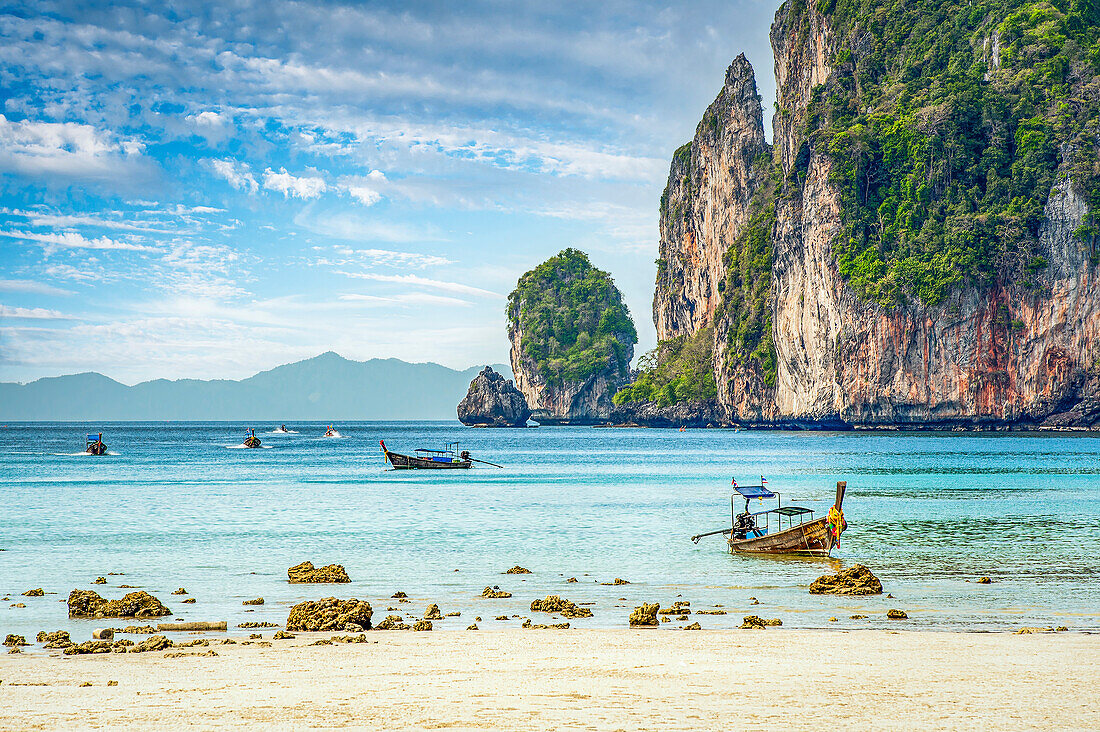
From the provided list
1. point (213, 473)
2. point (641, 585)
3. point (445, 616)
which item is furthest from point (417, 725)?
point (213, 473)

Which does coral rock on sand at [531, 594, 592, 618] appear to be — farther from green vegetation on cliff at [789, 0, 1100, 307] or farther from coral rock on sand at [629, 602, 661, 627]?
green vegetation on cliff at [789, 0, 1100, 307]

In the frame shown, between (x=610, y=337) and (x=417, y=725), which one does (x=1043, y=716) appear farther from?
(x=610, y=337)

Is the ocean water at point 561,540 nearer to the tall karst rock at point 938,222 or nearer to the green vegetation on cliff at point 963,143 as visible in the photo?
the tall karst rock at point 938,222

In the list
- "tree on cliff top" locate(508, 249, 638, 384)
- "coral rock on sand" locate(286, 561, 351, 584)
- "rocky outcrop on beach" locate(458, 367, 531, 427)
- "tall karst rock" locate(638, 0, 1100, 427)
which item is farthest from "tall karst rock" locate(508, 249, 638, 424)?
"coral rock on sand" locate(286, 561, 351, 584)

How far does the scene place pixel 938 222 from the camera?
97312 millimetres

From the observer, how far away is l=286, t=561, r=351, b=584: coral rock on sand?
20.1m

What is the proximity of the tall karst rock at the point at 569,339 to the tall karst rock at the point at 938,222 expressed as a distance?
52.0 metres

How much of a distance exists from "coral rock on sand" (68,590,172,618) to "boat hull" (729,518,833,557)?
14.2m

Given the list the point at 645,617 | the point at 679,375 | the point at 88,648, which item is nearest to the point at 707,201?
the point at 679,375

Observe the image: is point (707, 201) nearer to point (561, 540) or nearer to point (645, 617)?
point (561, 540)

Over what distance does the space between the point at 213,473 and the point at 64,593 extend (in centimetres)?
4316

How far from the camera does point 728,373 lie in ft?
451

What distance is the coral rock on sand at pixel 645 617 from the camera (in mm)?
15352

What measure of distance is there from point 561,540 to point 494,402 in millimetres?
152834
